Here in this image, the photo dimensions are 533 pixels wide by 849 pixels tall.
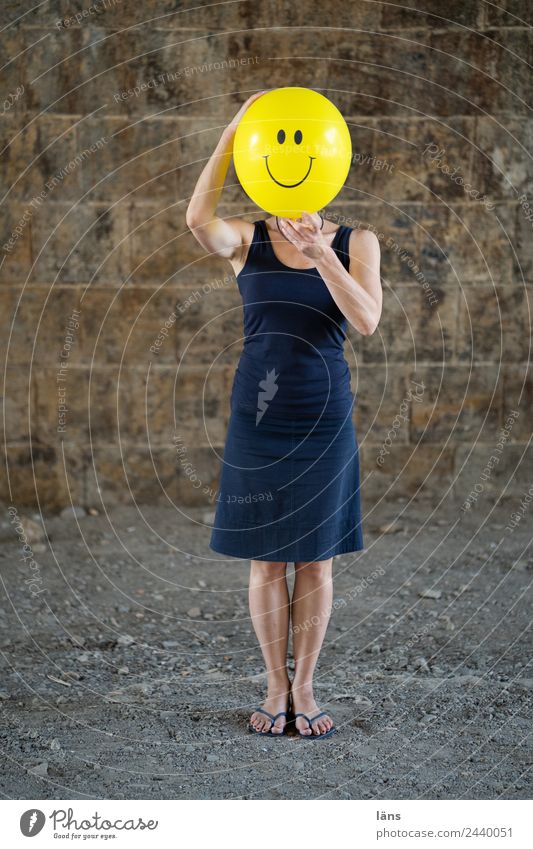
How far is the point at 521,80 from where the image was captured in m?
6.16

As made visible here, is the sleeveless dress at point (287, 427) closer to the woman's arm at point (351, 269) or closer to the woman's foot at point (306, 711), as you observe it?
the woman's arm at point (351, 269)

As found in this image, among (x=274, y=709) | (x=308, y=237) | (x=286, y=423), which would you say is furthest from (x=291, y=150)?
(x=274, y=709)

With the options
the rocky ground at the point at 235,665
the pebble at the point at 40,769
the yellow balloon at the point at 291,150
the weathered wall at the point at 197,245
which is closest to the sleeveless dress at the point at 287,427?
the yellow balloon at the point at 291,150

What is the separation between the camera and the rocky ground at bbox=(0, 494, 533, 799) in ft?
10.8

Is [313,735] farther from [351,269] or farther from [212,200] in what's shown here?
[212,200]

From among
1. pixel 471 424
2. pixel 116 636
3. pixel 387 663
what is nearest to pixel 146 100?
pixel 471 424

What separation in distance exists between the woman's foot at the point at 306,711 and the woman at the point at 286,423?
0.04ft

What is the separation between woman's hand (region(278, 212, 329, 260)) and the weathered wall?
129 inches

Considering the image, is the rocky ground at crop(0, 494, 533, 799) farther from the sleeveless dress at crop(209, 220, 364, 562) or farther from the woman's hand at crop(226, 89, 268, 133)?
the woman's hand at crop(226, 89, 268, 133)

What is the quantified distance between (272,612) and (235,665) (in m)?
0.99

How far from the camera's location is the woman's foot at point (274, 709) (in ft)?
11.5

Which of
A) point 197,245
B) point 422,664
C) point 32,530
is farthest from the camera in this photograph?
point 197,245

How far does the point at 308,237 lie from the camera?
9.68 ft

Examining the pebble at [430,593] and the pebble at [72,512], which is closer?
the pebble at [430,593]
